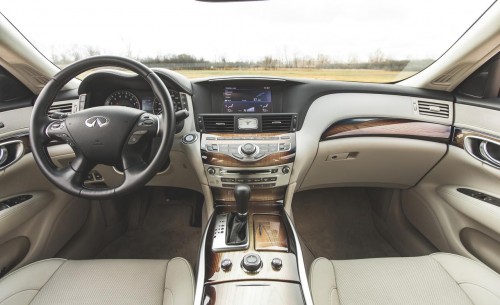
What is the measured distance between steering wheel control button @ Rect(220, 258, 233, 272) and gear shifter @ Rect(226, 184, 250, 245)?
0.36 ft

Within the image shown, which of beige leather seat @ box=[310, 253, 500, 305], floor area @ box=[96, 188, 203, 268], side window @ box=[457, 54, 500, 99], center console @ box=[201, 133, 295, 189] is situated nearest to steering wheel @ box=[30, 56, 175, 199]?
center console @ box=[201, 133, 295, 189]

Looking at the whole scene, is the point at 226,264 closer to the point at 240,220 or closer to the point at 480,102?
the point at 240,220

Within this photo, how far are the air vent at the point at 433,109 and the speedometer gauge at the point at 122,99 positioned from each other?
1581 millimetres

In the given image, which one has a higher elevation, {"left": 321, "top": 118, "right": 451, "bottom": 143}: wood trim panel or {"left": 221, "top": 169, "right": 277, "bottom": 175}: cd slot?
{"left": 321, "top": 118, "right": 451, "bottom": 143}: wood trim panel

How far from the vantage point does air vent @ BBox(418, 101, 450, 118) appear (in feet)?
6.08

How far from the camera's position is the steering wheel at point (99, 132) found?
4.20 feet

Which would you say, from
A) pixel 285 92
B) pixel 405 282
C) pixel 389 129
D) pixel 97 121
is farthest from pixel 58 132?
pixel 389 129

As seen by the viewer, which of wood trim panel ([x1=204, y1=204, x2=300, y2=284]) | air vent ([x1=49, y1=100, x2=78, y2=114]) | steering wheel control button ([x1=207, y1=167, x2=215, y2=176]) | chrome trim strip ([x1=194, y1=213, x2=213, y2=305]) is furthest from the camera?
air vent ([x1=49, y1=100, x2=78, y2=114])

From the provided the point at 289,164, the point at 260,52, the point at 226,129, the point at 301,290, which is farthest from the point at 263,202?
the point at 260,52

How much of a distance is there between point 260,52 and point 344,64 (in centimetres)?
48

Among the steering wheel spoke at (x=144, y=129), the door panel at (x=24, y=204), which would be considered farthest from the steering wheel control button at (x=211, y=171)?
the door panel at (x=24, y=204)

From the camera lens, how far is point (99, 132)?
1.30 meters

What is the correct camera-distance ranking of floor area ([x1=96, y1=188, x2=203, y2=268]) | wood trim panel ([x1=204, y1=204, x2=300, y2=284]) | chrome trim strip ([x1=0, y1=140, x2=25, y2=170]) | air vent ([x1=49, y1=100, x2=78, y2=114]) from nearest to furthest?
1. wood trim panel ([x1=204, y1=204, x2=300, y2=284])
2. chrome trim strip ([x1=0, y1=140, x2=25, y2=170])
3. air vent ([x1=49, y1=100, x2=78, y2=114])
4. floor area ([x1=96, y1=188, x2=203, y2=268])

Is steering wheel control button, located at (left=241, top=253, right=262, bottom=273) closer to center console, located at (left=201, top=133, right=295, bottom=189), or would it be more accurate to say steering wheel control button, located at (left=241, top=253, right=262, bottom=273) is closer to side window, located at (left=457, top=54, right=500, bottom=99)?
center console, located at (left=201, top=133, right=295, bottom=189)
